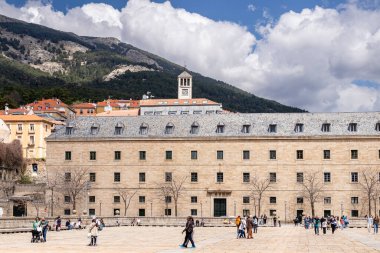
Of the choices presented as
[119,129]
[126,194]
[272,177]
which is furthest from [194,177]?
[119,129]

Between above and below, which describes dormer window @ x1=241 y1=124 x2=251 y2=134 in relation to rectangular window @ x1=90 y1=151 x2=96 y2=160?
above

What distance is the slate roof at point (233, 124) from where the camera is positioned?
76.9 m

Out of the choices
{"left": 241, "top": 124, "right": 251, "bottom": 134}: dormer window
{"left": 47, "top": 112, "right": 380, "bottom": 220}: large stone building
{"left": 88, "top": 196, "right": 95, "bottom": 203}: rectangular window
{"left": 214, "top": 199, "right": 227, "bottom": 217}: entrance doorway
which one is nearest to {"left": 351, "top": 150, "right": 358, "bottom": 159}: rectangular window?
{"left": 47, "top": 112, "right": 380, "bottom": 220}: large stone building

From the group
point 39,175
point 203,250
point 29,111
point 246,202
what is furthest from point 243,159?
point 29,111

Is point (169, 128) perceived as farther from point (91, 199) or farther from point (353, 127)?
point (353, 127)

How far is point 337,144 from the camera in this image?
7581 centimetres

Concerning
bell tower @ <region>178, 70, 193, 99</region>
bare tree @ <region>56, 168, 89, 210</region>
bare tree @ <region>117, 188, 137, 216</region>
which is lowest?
bare tree @ <region>117, 188, 137, 216</region>

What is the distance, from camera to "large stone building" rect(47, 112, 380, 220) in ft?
247

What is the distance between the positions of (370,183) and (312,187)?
666 centimetres

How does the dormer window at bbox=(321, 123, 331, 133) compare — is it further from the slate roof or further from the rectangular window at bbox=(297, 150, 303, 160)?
the rectangular window at bbox=(297, 150, 303, 160)

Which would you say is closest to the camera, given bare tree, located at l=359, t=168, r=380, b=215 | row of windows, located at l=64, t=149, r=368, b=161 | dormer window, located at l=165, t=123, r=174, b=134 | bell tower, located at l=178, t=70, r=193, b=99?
bare tree, located at l=359, t=168, r=380, b=215

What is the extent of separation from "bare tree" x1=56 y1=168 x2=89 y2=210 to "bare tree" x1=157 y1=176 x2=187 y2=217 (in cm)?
940

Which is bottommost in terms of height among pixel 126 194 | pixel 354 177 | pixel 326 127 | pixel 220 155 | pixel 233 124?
pixel 126 194

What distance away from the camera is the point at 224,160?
77.6 meters
